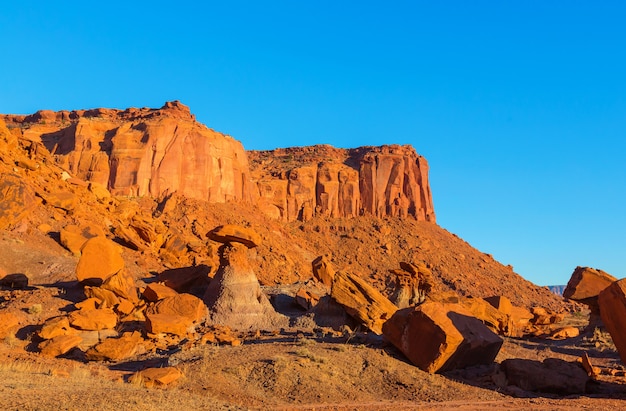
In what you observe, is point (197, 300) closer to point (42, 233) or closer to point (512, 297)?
point (42, 233)

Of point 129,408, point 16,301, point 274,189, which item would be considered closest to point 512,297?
point 274,189

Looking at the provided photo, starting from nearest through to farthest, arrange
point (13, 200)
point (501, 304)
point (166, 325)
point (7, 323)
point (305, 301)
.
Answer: point (7, 323)
point (166, 325)
point (305, 301)
point (501, 304)
point (13, 200)

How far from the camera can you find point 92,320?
17109mm

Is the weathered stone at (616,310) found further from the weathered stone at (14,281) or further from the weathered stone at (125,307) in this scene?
the weathered stone at (14,281)

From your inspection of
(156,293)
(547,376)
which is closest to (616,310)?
(547,376)

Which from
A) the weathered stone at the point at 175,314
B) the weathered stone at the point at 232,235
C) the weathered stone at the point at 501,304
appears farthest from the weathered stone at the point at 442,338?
the weathered stone at the point at 501,304

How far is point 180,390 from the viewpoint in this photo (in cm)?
1136

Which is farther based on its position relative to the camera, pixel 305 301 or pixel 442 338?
pixel 305 301

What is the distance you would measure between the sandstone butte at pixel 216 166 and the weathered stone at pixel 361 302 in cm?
2393

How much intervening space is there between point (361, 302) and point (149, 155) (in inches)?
1734

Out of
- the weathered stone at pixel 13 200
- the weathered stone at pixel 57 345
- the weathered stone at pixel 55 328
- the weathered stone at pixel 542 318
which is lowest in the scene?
the weathered stone at pixel 57 345

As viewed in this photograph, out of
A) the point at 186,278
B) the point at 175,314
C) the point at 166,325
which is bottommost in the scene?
the point at 166,325

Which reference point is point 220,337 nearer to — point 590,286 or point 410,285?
point 410,285

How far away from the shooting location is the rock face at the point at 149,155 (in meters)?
56.8
